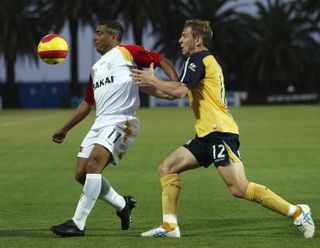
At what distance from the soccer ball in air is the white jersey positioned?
3.65 feet

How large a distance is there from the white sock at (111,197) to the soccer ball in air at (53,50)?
66.7 inches

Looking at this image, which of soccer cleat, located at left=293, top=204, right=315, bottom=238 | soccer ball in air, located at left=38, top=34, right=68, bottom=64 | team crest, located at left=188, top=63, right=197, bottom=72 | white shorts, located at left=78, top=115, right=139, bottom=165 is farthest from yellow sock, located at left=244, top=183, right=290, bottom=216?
soccer ball in air, located at left=38, top=34, right=68, bottom=64

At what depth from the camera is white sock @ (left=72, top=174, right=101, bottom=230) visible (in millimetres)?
9680

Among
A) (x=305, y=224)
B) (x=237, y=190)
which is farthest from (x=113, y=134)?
(x=305, y=224)

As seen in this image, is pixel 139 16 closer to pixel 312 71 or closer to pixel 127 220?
pixel 312 71

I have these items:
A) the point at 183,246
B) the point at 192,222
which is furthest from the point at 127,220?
the point at 183,246

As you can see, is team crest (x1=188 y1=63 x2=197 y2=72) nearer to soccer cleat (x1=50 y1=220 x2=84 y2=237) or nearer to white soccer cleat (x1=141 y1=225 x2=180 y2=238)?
white soccer cleat (x1=141 y1=225 x2=180 y2=238)

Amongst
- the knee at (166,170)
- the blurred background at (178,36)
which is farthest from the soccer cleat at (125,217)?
the blurred background at (178,36)

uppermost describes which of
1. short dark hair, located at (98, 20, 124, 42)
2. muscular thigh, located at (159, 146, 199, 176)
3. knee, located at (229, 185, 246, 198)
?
short dark hair, located at (98, 20, 124, 42)

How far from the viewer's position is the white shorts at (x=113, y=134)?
9758 millimetres

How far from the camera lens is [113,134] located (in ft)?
32.1

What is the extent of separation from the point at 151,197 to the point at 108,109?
4.40 m

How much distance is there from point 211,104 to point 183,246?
155 cm

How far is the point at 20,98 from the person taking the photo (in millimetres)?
94938
